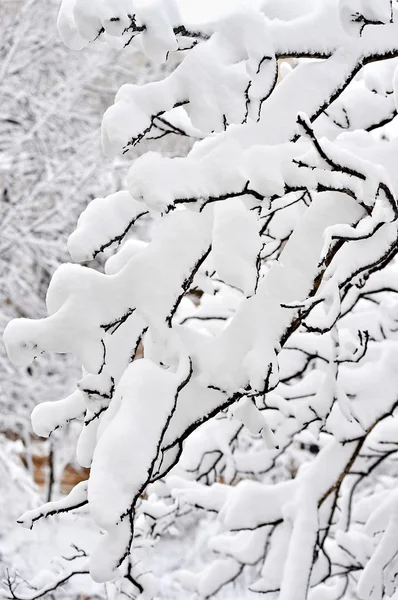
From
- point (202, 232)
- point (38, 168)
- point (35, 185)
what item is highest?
Answer: point (202, 232)

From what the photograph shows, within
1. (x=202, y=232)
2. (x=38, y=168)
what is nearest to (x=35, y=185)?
(x=38, y=168)

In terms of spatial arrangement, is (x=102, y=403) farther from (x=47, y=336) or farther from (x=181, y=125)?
(x=181, y=125)

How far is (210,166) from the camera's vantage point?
1210 mm

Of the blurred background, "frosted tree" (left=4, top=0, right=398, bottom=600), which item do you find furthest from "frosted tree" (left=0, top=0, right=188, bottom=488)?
"frosted tree" (left=4, top=0, right=398, bottom=600)

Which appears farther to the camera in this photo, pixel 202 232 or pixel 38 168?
pixel 38 168

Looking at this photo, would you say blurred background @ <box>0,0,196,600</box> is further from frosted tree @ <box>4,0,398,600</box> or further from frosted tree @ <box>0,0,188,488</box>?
frosted tree @ <box>4,0,398,600</box>

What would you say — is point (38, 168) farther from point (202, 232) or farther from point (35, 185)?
point (202, 232)

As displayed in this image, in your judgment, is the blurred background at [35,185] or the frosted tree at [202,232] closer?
the frosted tree at [202,232]

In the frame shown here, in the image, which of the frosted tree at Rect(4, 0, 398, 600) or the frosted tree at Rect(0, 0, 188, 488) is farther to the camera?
the frosted tree at Rect(0, 0, 188, 488)

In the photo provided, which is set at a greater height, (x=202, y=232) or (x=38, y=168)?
(x=202, y=232)

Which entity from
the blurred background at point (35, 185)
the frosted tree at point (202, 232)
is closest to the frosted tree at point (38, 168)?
the blurred background at point (35, 185)

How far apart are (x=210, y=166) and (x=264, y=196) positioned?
122mm

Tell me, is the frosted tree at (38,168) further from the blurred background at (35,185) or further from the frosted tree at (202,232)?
the frosted tree at (202,232)

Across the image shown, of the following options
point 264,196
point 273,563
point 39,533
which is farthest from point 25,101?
point 264,196
